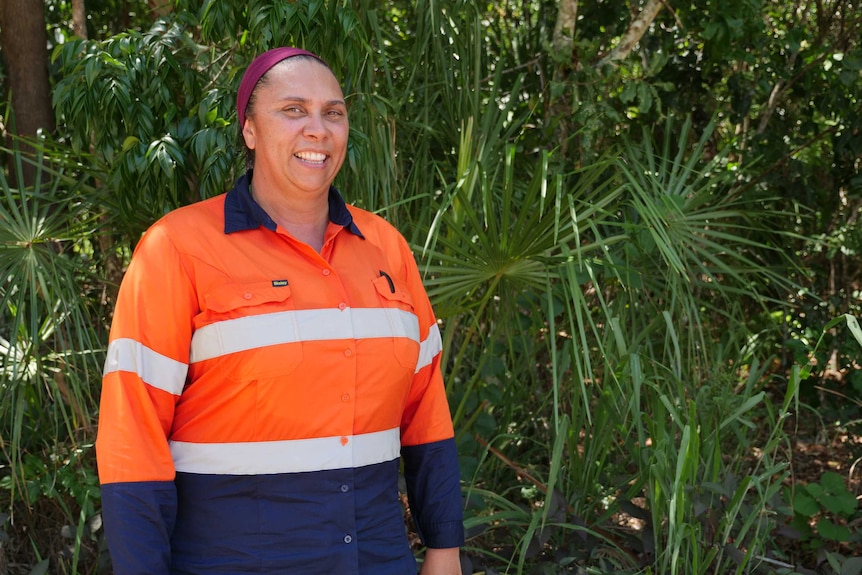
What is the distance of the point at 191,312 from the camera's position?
63.5 inches

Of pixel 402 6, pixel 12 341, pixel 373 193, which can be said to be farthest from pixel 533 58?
pixel 12 341

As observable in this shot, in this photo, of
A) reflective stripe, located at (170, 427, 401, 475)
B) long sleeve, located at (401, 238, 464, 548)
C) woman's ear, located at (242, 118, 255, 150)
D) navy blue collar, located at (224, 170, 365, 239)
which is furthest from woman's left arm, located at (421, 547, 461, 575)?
woman's ear, located at (242, 118, 255, 150)

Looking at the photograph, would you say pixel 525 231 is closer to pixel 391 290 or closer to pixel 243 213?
pixel 391 290

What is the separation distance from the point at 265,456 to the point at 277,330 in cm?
22

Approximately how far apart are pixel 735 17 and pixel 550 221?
1635 millimetres

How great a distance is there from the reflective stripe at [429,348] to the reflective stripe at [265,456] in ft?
1.00

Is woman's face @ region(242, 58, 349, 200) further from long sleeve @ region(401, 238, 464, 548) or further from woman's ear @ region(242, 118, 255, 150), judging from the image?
long sleeve @ region(401, 238, 464, 548)

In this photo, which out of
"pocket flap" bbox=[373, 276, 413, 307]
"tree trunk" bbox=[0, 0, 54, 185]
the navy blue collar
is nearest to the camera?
the navy blue collar

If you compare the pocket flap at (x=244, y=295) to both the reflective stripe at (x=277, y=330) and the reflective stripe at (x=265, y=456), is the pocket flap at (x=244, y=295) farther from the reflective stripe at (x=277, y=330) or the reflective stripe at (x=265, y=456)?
the reflective stripe at (x=265, y=456)

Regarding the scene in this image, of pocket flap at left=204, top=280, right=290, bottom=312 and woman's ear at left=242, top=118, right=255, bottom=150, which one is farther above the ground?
woman's ear at left=242, top=118, right=255, bottom=150

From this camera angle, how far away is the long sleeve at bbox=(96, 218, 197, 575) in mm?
1528

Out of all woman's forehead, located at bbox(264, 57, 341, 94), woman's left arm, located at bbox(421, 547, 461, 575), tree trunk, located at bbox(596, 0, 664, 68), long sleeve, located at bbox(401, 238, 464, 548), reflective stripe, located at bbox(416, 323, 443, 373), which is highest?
tree trunk, located at bbox(596, 0, 664, 68)

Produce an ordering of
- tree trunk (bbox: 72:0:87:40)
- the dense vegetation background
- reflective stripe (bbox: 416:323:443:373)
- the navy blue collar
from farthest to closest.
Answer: tree trunk (bbox: 72:0:87:40) → the dense vegetation background → reflective stripe (bbox: 416:323:443:373) → the navy blue collar

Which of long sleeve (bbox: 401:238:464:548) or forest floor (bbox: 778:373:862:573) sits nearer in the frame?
long sleeve (bbox: 401:238:464:548)
